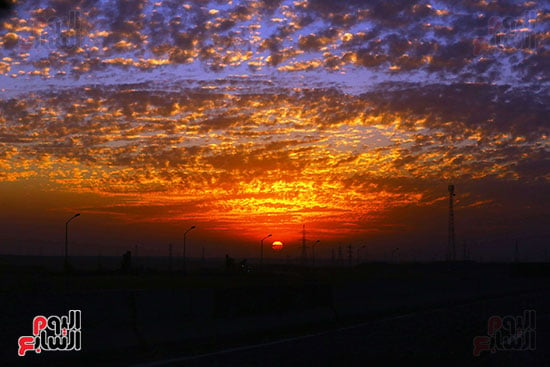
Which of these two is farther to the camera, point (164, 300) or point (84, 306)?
point (164, 300)

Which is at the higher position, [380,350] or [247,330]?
[380,350]

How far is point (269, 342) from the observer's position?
17.7m

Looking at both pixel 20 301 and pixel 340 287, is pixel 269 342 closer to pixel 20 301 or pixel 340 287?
pixel 20 301

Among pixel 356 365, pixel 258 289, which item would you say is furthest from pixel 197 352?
pixel 258 289

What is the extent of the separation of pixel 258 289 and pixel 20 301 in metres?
9.04

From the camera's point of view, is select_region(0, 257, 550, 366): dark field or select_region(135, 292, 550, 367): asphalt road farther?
select_region(135, 292, 550, 367): asphalt road

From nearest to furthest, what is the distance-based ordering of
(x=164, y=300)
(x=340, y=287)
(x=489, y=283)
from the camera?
(x=164, y=300)
(x=340, y=287)
(x=489, y=283)

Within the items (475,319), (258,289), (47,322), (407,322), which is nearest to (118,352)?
(47,322)

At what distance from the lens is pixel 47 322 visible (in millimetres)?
12984

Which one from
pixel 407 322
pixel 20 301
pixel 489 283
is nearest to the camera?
pixel 20 301

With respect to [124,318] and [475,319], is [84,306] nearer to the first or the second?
[124,318]

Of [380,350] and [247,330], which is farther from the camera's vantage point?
[247,330]

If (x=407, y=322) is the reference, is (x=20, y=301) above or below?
above

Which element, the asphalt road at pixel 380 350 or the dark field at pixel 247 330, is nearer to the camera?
the dark field at pixel 247 330
